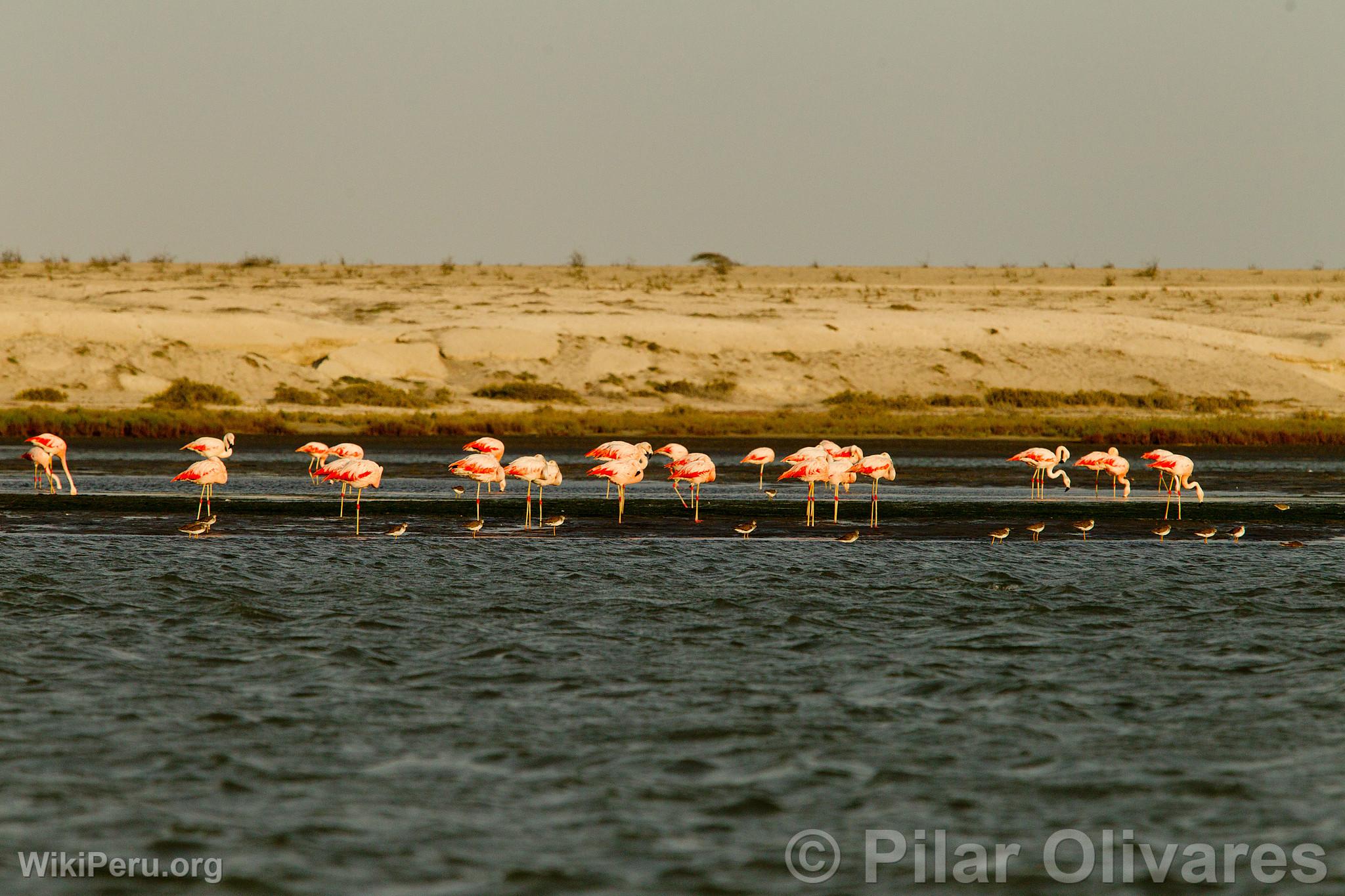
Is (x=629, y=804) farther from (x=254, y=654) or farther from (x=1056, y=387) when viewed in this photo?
(x=1056, y=387)

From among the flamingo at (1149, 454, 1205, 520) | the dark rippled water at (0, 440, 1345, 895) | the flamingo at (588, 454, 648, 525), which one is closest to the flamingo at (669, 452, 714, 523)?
the flamingo at (588, 454, 648, 525)

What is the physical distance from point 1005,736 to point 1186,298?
69090mm

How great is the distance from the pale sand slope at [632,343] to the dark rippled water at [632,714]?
3239cm

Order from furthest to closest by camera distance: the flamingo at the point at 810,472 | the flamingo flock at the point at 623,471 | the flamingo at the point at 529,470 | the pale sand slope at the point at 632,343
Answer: the pale sand slope at the point at 632,343
the flamingo at the point at 810,472
the flamingo at the point at 529,470
the flamingo flock at the point at 623,471

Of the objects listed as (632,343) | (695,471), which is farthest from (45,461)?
(632,343)

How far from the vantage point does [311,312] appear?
61156 mm

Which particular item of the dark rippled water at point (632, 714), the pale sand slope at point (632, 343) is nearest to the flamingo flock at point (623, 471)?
the dark rippled water at point (632, 714)

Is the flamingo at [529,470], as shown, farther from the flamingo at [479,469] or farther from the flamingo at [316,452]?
the flamingo at [316,452]

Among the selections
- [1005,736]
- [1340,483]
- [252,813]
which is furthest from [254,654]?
[1340,483]

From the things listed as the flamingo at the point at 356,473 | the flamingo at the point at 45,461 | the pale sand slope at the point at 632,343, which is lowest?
the flamingo at the point at 45,461

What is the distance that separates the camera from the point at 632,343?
184ft

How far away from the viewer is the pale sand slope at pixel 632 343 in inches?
2029

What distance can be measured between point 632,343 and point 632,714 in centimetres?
4601

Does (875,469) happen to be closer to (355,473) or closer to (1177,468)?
(1177,468)
